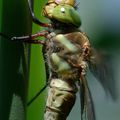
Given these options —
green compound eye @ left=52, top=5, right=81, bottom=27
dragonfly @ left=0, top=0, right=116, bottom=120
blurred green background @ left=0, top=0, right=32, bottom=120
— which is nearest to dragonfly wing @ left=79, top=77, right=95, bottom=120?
dragonfly @ left=0, top=0, right=116, bottom=120

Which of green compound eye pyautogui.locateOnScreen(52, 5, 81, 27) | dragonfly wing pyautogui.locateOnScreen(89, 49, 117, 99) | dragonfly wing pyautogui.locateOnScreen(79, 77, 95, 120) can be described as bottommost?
dragonfly wing pyautogui.locateOnScreen(79, 77, 95, 120)

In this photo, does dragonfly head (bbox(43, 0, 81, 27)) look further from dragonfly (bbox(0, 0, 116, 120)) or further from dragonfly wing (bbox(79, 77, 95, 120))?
dragonfly wing (bbox(79, 77, 95, 120))

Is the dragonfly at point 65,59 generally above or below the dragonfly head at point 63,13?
below

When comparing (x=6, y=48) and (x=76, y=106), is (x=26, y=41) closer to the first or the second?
(x=6, y=48)

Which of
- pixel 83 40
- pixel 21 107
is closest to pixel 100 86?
pixel 83 40

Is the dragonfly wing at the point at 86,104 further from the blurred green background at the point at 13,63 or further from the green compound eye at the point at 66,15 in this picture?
the blurred green background at the point at 13,63

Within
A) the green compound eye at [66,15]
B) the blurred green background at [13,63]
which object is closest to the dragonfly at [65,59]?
the green compound eye at [66,15]

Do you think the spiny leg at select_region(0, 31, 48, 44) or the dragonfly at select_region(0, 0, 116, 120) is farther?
the dragonfly at select_region(0, 0, 116, 120)
